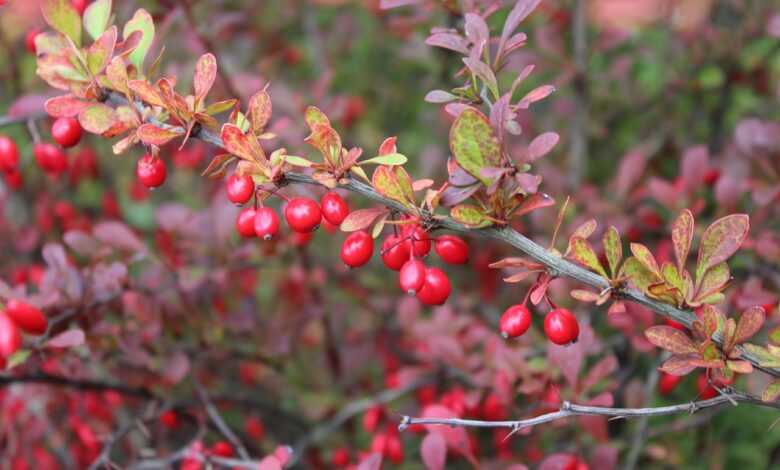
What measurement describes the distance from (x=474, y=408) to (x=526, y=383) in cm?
29

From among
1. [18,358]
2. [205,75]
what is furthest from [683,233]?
[18,358]

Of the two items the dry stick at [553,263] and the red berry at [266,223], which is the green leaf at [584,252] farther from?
the red berry at [266,223]

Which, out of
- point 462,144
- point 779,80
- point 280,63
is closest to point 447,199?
point 462,144

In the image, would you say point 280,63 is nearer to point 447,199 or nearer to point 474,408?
point 474,408

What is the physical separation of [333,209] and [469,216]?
0.60 ft

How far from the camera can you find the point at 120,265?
162 cm

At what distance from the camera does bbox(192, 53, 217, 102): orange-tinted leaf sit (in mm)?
1124

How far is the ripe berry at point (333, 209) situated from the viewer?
1.10m

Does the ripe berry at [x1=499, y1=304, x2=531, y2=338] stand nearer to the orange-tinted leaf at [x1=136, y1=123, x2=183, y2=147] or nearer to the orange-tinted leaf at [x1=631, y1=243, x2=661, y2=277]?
the orange-tinted leaf at [x1=631, y1=243, x2=661, y2=277]

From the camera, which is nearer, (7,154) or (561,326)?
(561,326)

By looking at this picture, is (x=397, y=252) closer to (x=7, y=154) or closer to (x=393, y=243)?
(x=393, y=243)

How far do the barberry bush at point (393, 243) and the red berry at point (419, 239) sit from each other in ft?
0.06

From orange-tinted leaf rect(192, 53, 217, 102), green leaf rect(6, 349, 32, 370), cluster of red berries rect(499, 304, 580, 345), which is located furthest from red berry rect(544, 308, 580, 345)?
green leaf rect(6, 349, 32, 370)

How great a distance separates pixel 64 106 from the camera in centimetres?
121
